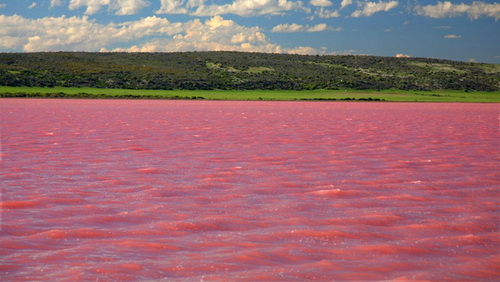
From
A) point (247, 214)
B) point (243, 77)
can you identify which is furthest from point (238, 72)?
point (247, 214)

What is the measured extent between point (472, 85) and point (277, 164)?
105 metres

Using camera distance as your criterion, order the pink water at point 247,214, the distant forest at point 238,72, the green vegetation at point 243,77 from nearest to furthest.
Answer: the pink water at point 247,214 → the green vegetation at point 243,77 → the distant forest at point 238,72

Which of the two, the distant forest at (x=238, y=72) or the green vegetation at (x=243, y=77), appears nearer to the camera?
the green vegetation at (x=243, y=77)

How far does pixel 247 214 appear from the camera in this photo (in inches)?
298

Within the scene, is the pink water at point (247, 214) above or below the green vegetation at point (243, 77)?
below

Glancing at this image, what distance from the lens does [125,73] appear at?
106 m

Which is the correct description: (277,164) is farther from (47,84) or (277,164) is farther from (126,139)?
(47,84)

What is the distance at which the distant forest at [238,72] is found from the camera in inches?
3713

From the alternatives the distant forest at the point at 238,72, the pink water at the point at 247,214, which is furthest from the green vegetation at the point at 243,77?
the pink water at the point at 247,214

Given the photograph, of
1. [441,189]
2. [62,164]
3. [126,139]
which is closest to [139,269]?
[441,189]

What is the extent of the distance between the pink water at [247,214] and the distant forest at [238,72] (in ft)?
250

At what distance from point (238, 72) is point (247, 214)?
10920 cm

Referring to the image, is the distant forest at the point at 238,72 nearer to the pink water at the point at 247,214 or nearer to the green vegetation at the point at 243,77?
the green vegetation at the point at 243,77

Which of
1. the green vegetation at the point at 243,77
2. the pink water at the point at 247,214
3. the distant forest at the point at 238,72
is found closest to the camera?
the pink water at the point at 247,214
